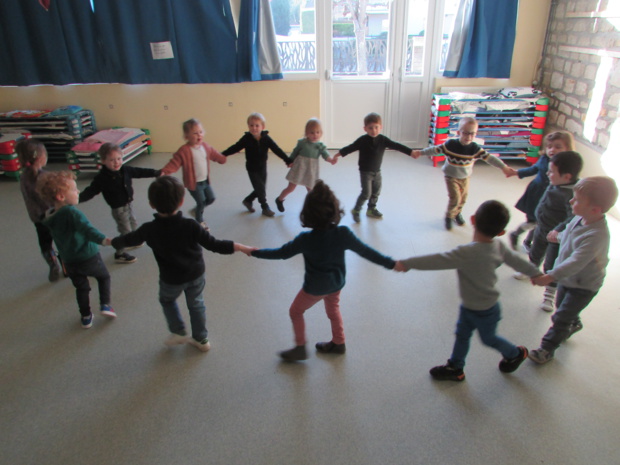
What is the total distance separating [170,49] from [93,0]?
971mm

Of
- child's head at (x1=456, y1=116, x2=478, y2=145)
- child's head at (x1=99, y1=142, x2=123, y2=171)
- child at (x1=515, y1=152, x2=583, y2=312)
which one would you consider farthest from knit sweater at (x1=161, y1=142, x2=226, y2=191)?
child at (x1=515, y1=152, x2=583, y2=312)

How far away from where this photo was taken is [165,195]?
73.3 inches

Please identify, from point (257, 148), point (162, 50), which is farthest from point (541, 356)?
point (162, 50)

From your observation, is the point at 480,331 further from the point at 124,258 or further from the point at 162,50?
the point at 162,50

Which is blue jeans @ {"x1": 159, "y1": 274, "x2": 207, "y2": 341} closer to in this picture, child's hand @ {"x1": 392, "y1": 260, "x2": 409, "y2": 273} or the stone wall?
child's hand @ {"x1": 392, "y1": 260, "x2": 409, "y2": 273}

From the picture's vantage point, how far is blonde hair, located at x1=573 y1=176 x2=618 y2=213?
182cm

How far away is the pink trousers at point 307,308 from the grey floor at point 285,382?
0.13 meters

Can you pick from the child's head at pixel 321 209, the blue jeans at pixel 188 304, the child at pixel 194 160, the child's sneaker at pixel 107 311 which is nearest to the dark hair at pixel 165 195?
the blue jeans at pixel 188 304

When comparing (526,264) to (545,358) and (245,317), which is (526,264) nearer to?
(545,358)

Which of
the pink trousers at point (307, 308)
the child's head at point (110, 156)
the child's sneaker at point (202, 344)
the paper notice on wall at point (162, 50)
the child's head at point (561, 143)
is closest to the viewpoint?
the pink trousers at point (307, 308)

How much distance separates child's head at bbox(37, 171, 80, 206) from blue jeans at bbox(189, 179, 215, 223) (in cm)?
127

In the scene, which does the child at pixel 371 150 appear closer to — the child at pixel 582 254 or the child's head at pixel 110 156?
the child's head at pixel 110 156

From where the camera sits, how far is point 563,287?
2.06m

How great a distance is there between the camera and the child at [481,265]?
171cm
